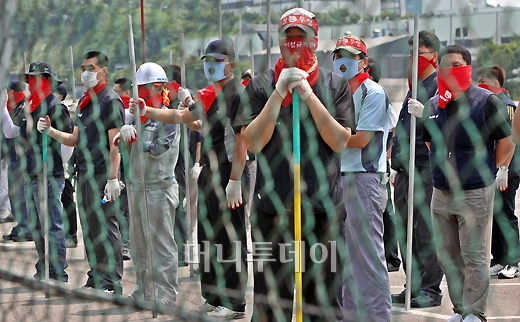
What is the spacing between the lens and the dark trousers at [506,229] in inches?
231

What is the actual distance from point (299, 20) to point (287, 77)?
9.2 inches

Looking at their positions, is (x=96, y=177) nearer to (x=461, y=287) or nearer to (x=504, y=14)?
(x=461, y=287)

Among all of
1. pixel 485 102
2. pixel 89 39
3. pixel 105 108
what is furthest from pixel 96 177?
pixel 485 102

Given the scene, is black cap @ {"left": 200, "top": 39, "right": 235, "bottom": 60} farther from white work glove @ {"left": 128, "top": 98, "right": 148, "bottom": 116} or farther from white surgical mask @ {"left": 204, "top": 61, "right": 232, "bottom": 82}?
white work glove @ {"left": 128, "top": 98, "right": 148, "bottom": 116}

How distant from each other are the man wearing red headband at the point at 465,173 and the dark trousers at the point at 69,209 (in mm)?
3917

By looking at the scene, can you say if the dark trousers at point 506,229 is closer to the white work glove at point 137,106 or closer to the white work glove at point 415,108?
the white work glove at point 415,108

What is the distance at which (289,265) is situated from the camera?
11.3 ft

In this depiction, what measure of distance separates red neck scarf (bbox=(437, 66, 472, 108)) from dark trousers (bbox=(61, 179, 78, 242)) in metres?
4.36

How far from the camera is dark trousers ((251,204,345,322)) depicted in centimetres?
341

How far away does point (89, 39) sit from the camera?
132 inches

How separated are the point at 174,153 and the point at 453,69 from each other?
263 cm

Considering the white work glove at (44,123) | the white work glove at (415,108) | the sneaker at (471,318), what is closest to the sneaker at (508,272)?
the sneaker at (471,318)

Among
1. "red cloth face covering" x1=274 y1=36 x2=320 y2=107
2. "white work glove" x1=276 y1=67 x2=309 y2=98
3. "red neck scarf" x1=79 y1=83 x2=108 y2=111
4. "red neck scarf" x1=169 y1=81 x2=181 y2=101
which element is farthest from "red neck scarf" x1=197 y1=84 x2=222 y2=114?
"white work glove" x1=276 y1=67 x2=309 y2=98

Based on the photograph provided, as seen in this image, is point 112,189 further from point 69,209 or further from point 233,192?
point 69,209
